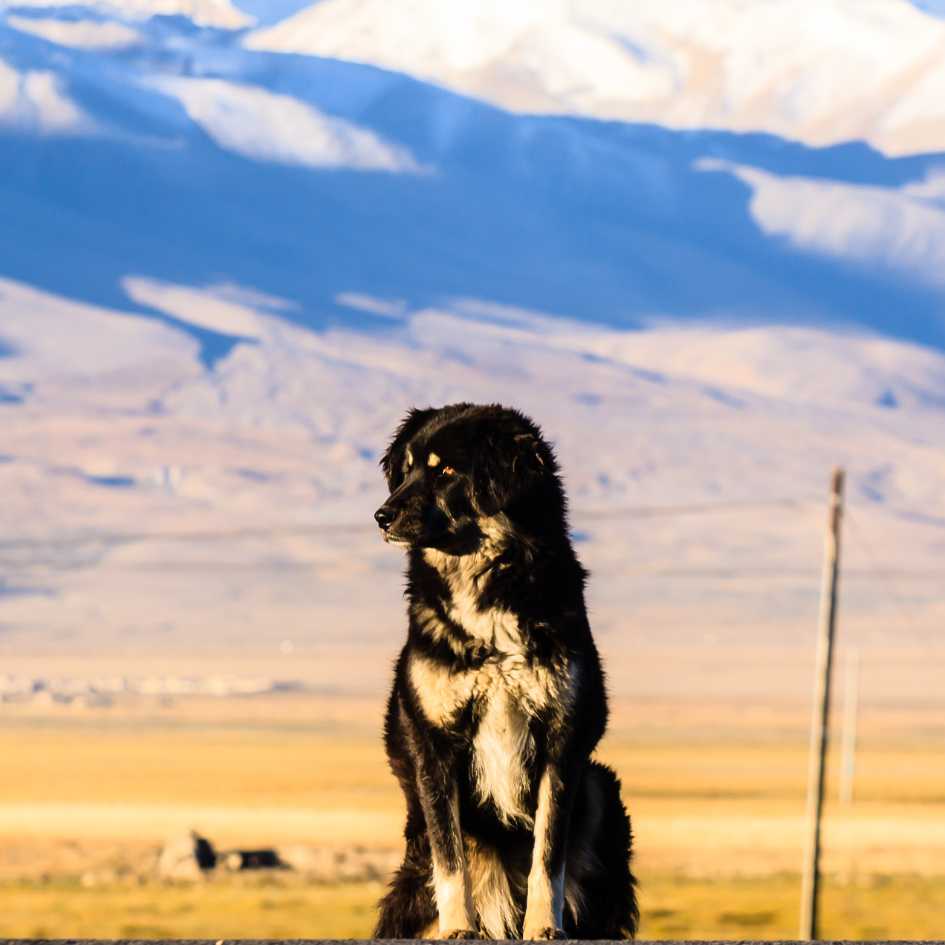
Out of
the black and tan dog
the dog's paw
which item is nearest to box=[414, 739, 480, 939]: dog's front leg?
the black and tan dog

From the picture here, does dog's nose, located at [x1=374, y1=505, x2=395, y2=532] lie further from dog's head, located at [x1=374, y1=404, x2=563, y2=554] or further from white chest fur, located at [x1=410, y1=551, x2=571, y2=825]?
white chest fur, located at [x1=410, y1=551, x2=571, y2=825]

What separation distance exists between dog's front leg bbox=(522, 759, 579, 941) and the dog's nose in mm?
1413

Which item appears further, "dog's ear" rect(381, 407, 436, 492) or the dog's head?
"dog's ear" rect(381, 407, 436, 492)

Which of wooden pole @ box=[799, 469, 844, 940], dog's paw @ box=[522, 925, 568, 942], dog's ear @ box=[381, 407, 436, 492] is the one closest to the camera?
dog's paw @ box=[522, 925, 568, 942]

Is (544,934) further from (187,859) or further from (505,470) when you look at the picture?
(187,859)

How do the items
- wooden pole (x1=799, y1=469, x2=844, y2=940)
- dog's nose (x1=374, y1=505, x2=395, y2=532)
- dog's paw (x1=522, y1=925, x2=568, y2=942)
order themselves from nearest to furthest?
dog's paw (x1=522, y1=925, x2=568, y2=942), dog's nose (x1=374, y1=505, x2=395, y2=532), wooden pole (x1=799, y1=469, x2=844, y2=940)

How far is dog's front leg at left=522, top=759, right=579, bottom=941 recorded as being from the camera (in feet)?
32.6

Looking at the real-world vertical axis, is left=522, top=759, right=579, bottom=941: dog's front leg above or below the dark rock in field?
above

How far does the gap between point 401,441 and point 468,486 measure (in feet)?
2.28

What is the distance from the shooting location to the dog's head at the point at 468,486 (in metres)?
10.2

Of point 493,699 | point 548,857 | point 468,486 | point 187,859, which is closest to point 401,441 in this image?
point 468,486

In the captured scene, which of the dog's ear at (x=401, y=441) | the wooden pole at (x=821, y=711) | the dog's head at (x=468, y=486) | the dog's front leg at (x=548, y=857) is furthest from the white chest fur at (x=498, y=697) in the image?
the wooden pole at (x=821, y=711)

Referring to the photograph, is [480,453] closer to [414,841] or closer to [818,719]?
[414,841]

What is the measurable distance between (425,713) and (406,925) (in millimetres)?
1218
